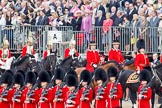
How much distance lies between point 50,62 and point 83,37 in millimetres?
2138

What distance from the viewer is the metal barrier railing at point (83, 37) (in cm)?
3256

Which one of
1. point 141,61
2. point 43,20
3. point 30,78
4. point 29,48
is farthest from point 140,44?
point 43,20

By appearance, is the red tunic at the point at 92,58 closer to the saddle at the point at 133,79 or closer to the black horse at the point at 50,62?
the black horse at the point at 50,62

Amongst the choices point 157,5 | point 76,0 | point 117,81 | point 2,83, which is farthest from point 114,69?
point 76,0

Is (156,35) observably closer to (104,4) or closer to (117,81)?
(104,4)

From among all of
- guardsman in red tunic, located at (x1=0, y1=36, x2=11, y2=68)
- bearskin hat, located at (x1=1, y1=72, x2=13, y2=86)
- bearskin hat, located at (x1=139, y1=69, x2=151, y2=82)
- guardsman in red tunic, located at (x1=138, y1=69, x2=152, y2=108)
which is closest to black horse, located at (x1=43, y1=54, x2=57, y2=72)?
guardsman in red tunic, located at (x1=0, y1=36, x2=11, y2=68)

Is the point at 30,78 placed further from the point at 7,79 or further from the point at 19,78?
the point at 7,79

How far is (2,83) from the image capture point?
27688 millimetres

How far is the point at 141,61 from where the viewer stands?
29672 millimetres

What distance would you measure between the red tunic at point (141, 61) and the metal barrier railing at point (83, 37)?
7.93 feet

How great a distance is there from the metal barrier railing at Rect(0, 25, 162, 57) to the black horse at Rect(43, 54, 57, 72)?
1.62 meters

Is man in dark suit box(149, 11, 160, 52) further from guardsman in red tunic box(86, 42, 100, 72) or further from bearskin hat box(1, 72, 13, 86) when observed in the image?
bearskin hat box(1, 72, 13, 86)

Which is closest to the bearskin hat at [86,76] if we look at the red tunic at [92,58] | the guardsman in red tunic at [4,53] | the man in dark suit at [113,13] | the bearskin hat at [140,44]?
the red tunic at [92,58]

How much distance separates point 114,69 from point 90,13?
6.90 metres
